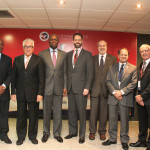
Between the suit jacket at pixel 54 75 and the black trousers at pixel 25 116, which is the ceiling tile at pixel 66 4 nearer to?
the suit jacket at pixel 54 75

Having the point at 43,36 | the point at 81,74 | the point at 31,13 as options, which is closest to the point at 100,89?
the point at 81,74

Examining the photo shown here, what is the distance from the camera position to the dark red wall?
5.69 m

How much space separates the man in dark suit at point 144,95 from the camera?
3051 mm

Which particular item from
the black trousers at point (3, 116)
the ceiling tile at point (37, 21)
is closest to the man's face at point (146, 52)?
the black trousers at point (3, 116)

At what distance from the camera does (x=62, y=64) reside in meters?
3.44

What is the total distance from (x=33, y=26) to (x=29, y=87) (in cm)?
291

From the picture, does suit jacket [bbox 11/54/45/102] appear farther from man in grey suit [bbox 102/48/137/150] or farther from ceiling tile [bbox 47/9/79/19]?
ceiling tile [bbox 47/9/79/19]

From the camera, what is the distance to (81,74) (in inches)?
133

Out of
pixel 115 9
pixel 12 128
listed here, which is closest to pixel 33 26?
pixel 115 9

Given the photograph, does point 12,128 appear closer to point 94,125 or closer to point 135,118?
point 94,125

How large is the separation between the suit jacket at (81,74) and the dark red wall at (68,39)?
2.47 meters

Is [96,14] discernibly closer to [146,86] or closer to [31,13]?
[31,13]

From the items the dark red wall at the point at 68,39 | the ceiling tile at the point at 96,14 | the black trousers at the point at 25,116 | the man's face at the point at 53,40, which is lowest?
the black trousers at the point at 25,116

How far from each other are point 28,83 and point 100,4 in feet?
7.10
